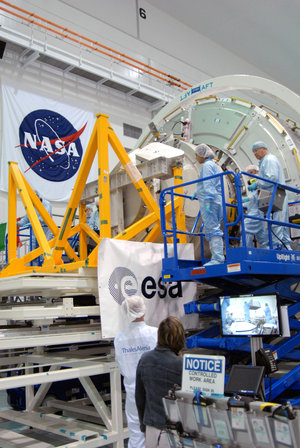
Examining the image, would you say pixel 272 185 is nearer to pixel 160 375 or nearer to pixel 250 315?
pixel 250 315

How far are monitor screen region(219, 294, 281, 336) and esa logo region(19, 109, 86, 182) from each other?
432 inches

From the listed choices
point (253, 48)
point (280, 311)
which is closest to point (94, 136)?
point (280, 311)

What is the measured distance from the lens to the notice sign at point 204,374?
10.3ft

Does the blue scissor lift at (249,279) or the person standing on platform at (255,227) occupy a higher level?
the person standing on platform at (255,227)

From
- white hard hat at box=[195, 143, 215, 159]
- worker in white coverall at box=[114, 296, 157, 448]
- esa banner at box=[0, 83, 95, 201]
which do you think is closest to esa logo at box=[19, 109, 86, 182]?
esa banner at box=[0, 83, 95, 201]

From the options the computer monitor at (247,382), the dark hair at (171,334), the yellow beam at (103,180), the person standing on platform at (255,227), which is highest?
the yellow beam at (103,180)

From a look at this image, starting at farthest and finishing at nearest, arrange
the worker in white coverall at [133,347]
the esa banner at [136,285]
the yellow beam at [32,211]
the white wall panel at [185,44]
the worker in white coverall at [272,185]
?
1. the white wall panel at [185,44]
2. the yellow beam at [32,211]
3. the worker in white coverall at [272,185]
4. the esa banner at [136,285]
5. the worker in white coverall at [133,347]

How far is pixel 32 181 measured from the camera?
1418 cm

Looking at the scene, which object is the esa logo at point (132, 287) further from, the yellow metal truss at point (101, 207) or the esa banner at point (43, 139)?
the esa banner at point (43, 139)

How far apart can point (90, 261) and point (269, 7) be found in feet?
52.5

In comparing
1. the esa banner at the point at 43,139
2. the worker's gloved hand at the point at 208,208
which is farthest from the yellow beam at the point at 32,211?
the esa banner at the point at 43,139

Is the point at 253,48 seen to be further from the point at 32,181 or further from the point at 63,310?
the point at 63,310

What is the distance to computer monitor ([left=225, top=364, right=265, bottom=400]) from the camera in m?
3.19

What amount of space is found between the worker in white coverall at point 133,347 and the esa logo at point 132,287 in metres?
0.92
